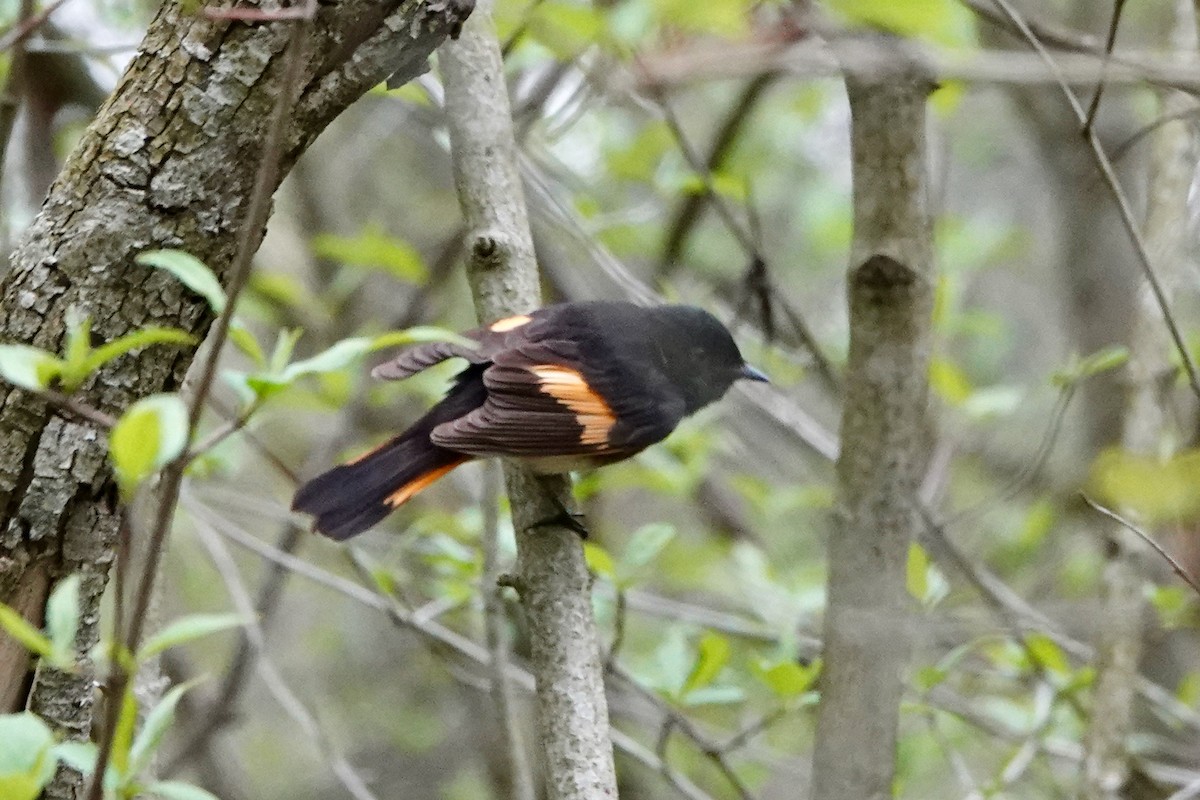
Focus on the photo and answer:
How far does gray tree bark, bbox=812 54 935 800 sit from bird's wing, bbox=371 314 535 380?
26.9 inches

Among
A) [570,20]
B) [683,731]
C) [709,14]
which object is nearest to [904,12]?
[709,14]

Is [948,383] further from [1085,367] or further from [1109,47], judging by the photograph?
[1109,47]

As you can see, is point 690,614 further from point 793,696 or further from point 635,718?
point 793,696

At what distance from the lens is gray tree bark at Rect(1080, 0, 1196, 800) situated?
2428mm

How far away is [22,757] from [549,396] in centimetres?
168

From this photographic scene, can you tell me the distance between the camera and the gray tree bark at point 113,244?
148cm

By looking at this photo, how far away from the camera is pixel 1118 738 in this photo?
7.96 ft

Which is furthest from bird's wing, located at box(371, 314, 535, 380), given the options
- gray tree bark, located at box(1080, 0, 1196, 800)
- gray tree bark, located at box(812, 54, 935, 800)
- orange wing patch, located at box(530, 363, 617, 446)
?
gray tree bark, located at box(1080, 0, 1196, 800)

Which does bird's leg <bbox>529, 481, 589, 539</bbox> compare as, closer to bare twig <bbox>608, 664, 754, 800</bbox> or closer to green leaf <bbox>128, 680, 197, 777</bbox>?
bare twig <bbox>608, 664, 754, 800</bbox>

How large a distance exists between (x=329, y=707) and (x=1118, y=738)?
4814 mm

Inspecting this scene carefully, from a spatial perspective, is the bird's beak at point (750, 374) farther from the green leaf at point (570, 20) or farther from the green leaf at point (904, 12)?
the green leaf at point (904, 12)

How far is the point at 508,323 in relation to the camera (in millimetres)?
2365

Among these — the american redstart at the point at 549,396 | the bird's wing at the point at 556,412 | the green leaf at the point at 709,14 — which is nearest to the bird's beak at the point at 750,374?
the american redstart at the point at 549,396

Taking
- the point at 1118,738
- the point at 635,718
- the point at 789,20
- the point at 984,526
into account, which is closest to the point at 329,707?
the point at 635,718
